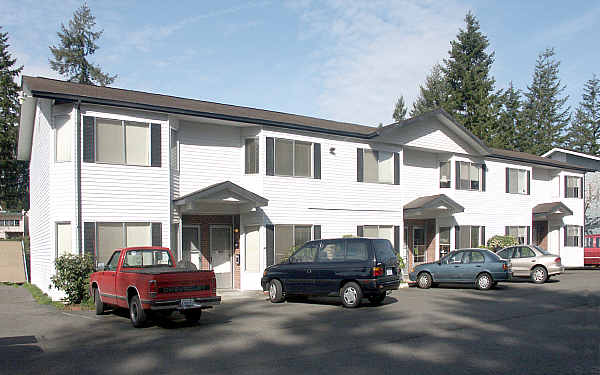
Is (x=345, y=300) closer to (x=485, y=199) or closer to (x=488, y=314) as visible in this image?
(x=488, y=314)

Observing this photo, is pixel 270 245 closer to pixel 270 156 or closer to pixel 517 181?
pixel 270 156

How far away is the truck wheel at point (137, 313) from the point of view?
12.0 metres

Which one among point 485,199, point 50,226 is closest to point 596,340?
point 50,226

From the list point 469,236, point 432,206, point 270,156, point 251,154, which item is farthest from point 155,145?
point 469,236

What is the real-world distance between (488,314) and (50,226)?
12925 mm

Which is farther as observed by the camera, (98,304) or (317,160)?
(317,160)

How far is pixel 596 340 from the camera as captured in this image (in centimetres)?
1012

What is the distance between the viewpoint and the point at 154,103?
60.5 feet

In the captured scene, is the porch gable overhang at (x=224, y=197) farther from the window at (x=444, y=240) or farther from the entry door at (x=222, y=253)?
the window at (x=444, y=240)

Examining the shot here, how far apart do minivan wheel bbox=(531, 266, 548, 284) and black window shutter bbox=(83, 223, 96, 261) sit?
651 inches

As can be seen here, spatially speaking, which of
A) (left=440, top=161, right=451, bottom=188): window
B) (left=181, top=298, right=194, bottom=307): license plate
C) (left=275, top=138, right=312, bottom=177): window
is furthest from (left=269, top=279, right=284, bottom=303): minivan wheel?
(left=440, top=161, right=451, bottom=188): window

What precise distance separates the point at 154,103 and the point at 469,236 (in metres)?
17.7

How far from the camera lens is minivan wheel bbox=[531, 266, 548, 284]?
2220cm

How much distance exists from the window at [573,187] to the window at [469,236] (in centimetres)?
1007
